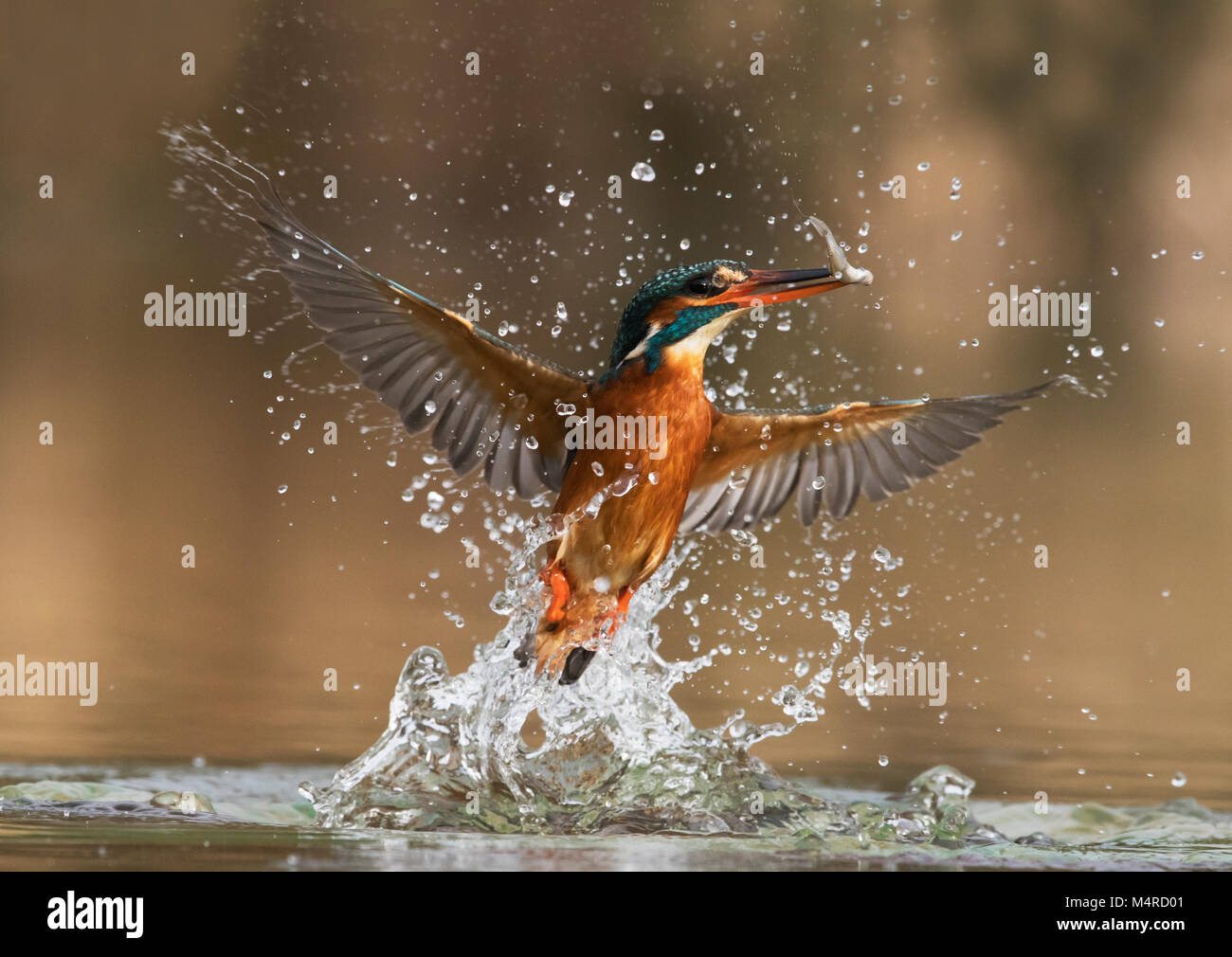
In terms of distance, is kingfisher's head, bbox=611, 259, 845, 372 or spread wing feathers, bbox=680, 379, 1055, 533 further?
spread wing feathers, bbox=680, 379, 1055, 533

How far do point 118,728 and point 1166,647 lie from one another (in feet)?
10.0

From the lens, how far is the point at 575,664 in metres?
2.88

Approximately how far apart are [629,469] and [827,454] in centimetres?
61

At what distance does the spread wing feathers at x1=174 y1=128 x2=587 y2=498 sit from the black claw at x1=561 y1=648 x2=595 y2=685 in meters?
0.34

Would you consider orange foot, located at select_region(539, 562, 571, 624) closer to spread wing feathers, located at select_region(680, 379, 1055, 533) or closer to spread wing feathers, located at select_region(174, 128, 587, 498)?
spread wing feathers, located at select_region(174, 128, 587, 498)

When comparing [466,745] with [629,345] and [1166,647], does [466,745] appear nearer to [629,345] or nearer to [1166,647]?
[629,345]

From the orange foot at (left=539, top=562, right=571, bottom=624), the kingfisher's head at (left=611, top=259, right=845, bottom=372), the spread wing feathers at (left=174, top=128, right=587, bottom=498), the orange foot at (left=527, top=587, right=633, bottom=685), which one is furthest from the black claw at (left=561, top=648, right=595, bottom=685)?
the kingfisher's head at (left=611, top=259, right=845, bottom=372)

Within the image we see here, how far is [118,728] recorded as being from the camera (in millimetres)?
3270

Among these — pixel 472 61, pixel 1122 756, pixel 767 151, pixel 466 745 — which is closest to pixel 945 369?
pixel 767 151

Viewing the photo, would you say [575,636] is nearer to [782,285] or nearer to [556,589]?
[556,589]

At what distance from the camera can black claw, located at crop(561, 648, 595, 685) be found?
2.87 meters

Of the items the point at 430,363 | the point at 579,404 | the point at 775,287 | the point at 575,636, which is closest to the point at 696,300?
the point at 775,287

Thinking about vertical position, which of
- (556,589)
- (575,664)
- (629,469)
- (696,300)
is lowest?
(575,664)

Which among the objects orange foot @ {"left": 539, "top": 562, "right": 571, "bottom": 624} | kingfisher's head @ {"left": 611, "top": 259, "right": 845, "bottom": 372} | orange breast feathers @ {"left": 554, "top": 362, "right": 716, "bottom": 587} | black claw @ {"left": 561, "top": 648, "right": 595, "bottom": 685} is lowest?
black claw @ {"left": 561, "top": 648, "right": 595, "bottom": 685}
